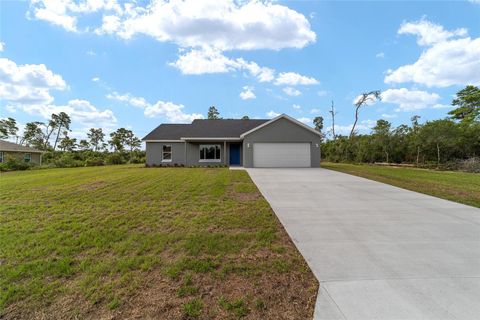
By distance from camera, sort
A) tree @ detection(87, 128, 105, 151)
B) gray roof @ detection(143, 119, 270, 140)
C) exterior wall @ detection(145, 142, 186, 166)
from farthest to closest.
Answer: tree @ detection(87, 128, 105, 151)
exterior wall @ detection(145, 142, 186, 166)
gray roof @ detection(143, 119, 270, 140)

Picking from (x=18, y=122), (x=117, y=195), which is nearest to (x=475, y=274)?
(x=117, y=195)

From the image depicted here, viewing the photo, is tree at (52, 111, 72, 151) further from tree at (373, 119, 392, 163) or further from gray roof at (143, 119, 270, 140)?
tree at (373, 119, 392, 163)

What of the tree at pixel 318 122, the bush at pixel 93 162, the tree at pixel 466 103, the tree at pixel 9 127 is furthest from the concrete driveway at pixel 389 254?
the tree at pixel 9 127

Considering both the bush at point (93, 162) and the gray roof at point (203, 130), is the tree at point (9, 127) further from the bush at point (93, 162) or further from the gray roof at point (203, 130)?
the gray roof at point (203, 130)

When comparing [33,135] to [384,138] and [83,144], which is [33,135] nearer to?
[83,144]

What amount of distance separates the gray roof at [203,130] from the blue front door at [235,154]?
137cm

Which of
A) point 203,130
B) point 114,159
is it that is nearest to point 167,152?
point 203,130

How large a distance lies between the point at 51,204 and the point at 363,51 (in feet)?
64.1

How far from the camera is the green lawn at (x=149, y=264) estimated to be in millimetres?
2275

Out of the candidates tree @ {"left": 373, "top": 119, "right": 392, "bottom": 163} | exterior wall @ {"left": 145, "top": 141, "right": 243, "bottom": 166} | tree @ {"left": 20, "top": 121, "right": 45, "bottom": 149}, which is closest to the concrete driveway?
exterior wall @ {"left": 145, "top": 141, "right": 243, "bottom": 166}

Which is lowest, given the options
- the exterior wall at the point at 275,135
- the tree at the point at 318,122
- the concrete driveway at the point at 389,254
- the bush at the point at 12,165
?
the concrete driveway at the point at 389,254

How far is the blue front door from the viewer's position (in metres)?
20.2

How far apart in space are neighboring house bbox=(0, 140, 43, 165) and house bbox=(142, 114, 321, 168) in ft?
49.3

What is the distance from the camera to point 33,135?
4034 cm
